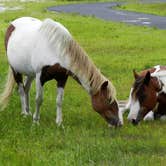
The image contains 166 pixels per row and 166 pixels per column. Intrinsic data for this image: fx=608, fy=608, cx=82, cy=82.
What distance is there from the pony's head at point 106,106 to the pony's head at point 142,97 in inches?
19.6

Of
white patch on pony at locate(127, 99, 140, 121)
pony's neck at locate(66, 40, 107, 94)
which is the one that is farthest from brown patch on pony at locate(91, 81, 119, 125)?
white patch on pony at locate(127, 99, 140, 121)

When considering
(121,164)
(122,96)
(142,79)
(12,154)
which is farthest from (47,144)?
(122,96)

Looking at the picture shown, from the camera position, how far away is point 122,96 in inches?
530

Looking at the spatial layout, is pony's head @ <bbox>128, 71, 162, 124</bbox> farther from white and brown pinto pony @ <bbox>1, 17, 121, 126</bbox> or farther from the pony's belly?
the pony's belly

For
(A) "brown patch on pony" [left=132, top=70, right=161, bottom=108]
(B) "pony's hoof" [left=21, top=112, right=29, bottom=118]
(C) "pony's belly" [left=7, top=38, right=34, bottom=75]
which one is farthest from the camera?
(B) "pony's hoof" [left=21, top=112, right=29, bottom=118]

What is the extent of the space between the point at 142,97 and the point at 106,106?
0.76 m

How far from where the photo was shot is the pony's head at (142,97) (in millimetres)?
10398

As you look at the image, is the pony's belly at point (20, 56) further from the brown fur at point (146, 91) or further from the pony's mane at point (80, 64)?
the brown fur at point (146, 91)

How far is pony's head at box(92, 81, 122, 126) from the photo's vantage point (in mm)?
9969

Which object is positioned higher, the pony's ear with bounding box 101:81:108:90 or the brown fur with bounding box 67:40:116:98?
the brown fur with bounding box 67:40:116:98

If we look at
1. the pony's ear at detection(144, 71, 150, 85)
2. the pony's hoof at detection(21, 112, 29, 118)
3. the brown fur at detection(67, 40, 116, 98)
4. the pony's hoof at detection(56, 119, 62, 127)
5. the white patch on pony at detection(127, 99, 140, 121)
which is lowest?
the pony's hoof at detection(21, 112, 29, 118)

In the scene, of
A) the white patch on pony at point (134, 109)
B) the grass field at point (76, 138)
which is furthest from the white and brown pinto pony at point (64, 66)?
the white patch on pony at point (134, 109)

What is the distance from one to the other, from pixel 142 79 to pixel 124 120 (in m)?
0.91

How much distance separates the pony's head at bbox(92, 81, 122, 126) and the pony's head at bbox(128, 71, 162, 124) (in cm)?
50
